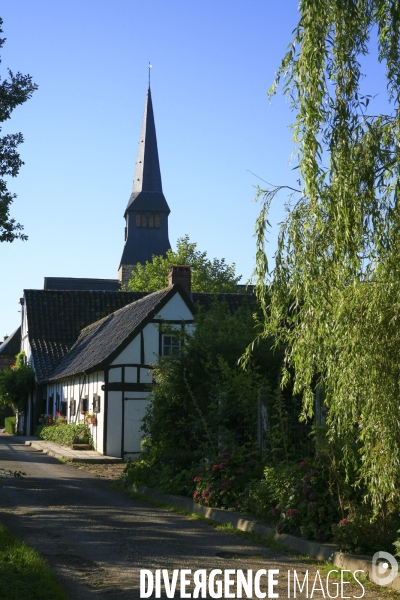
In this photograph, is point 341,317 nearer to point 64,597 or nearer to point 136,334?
point 64,597

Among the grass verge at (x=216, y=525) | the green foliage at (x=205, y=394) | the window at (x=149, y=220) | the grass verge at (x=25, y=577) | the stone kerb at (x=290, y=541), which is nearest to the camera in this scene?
the grass verge at (x=25, y=577)

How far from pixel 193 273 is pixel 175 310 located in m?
36.1

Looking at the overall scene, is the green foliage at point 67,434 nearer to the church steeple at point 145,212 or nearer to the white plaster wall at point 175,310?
the white plaster wall at point 175,310

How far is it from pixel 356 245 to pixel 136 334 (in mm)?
22193

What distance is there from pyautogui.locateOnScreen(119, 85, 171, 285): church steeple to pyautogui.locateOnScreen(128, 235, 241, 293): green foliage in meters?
18.2

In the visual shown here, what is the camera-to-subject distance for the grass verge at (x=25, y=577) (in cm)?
717

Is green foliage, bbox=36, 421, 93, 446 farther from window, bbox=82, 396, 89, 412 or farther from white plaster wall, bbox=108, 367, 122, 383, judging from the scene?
white plaster wall, bbox=108, 367, 122, 383

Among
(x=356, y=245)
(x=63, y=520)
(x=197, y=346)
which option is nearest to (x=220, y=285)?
(x=197, y=346)

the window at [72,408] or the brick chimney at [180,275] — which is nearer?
the window at [72,408]

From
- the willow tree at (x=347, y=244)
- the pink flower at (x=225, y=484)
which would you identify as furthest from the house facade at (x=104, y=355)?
the willow tree at (x=347, y=244)

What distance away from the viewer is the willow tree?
807cm

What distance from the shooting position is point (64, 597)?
7.23m

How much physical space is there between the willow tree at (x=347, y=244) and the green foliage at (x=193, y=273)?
2231 inches

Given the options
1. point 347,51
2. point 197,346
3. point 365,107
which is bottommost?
point 197,346
